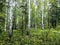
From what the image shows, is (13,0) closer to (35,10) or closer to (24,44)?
(24,44)

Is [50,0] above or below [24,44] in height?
above

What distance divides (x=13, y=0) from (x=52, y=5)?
83.6 feet

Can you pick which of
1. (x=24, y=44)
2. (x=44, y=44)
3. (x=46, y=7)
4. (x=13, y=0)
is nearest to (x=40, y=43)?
(x=44, y=44)

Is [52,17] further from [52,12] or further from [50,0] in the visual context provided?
[50,0]

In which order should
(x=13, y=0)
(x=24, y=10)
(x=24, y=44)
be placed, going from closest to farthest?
(x=24, y=44) < (x=13, y=0) < (x=24, y=10)

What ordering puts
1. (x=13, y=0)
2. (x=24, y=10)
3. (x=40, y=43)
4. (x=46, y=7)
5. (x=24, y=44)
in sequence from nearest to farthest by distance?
(x=24, y=44) → (x=40, y=43) → (x=13, y=0) → (x=24, y=10) → (x=46, y=7)

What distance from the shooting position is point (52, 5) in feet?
135

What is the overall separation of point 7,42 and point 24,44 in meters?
1.37

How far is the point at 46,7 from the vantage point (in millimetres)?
40562

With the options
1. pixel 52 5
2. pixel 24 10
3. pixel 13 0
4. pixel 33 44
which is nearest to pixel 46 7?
pixel 52 5

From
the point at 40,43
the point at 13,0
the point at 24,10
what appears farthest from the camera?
the point at 24,10

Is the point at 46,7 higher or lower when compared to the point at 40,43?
higher

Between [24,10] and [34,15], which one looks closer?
[24,10]

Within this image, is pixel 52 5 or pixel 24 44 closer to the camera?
pixel 24 44
